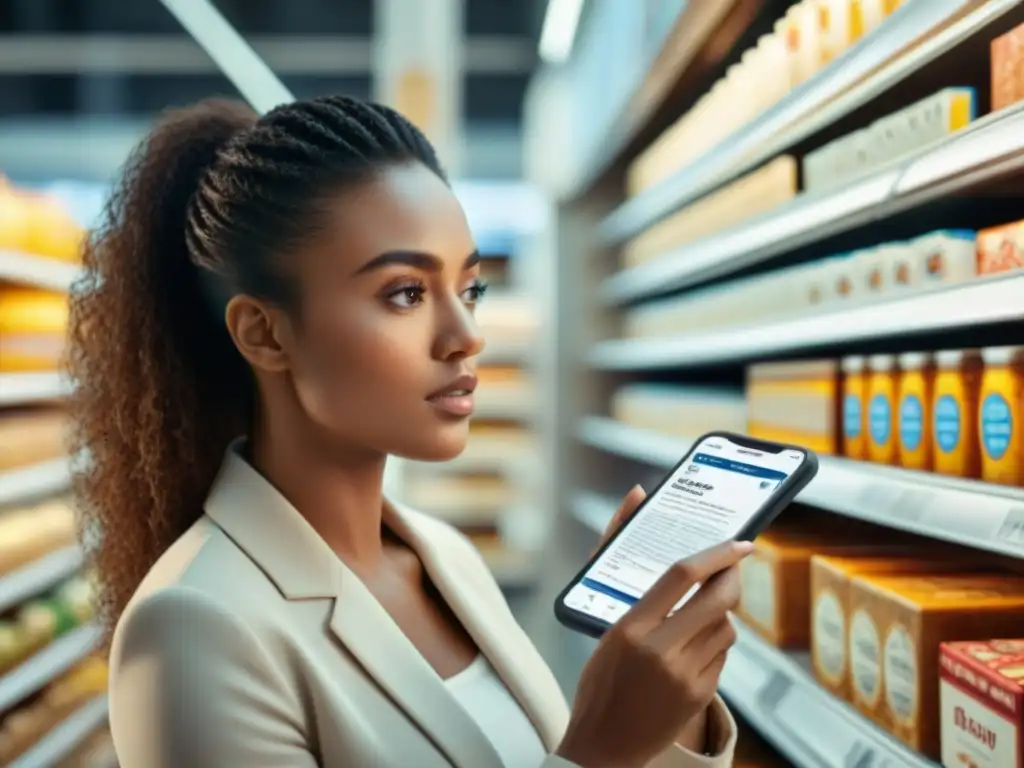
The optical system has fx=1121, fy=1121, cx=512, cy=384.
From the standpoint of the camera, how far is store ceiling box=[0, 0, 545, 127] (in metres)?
7.74

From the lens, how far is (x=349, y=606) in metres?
1.11

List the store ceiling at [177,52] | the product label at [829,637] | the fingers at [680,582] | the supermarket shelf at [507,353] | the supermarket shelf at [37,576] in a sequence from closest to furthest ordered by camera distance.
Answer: the fingers at [680,582], the product label at [829,637], the supermarket shelf at [37,576], the supermarket shelf at [507,353], the store ceiling at [177,52]

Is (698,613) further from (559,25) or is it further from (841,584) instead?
(559,25)

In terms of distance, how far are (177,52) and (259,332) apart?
7.81 meters

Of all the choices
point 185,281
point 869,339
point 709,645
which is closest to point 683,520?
point 709,645

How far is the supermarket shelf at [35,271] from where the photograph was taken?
2.81 meters

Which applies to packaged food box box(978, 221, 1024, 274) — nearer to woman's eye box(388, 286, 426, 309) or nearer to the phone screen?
the phone screen

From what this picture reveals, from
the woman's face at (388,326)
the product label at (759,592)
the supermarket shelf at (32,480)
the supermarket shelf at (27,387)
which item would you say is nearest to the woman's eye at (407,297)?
the woman's face at (388,326)

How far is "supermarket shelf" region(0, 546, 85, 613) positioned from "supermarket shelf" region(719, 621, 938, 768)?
5.66 ft

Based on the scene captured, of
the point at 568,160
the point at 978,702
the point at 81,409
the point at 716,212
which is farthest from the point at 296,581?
the point at 568,160

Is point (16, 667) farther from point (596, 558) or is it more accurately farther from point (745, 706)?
point (596, 558)

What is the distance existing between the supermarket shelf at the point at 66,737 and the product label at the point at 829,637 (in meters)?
1.98

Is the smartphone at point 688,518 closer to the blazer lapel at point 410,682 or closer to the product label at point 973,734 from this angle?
the blazer lapel at point 410,682

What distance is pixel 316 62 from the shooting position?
27.6 ft
